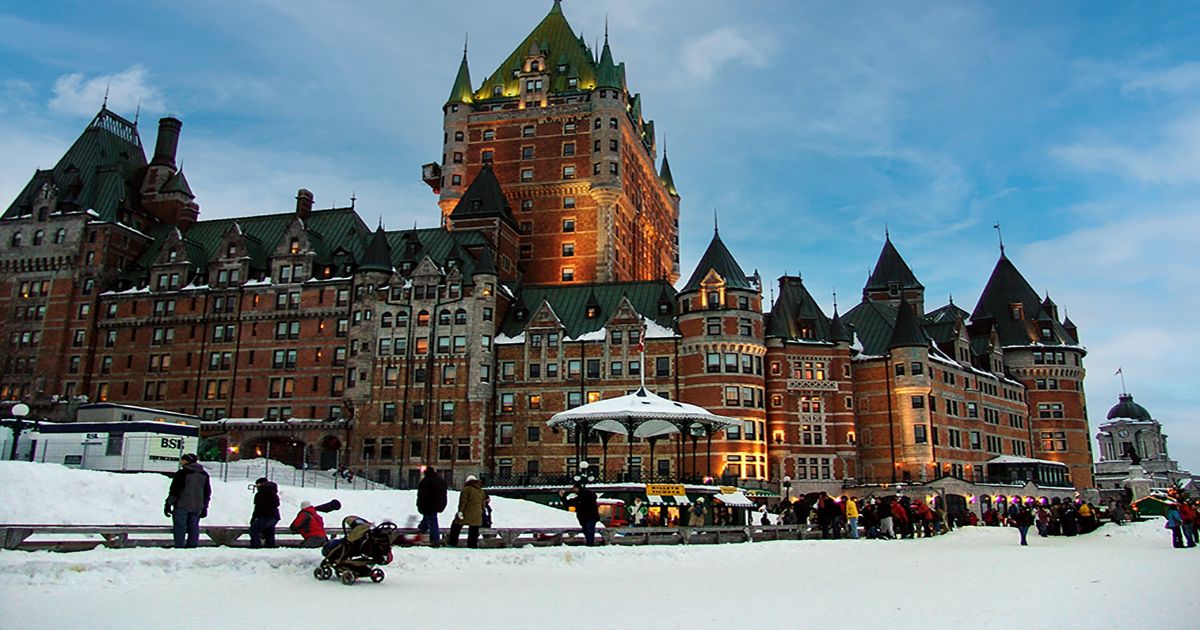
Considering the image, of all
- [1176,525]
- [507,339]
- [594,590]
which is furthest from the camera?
[507,339]

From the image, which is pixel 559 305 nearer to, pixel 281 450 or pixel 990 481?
pixel 281 450

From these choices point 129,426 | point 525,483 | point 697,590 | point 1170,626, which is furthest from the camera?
point 525,483

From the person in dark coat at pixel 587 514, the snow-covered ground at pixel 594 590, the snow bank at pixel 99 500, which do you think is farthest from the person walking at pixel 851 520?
the snow bank at pixel 99 500

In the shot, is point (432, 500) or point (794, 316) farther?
point (794, 316)

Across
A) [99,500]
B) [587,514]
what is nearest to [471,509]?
[587,514]

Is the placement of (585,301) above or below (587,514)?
above

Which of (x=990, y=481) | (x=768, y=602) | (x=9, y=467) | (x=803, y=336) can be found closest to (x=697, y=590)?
(x=768, y=602)

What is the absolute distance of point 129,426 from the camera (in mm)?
50781

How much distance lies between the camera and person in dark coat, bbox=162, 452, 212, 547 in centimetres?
1972

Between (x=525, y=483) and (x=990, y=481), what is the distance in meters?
42.8

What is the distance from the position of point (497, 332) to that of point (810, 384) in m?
26.5

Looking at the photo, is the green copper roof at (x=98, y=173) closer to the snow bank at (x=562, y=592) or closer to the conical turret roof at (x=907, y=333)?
the conical turret roof at (x=907, y=333)

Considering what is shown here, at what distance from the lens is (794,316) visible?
80875mm

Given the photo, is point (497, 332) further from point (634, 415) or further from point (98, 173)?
point (98, 173)
